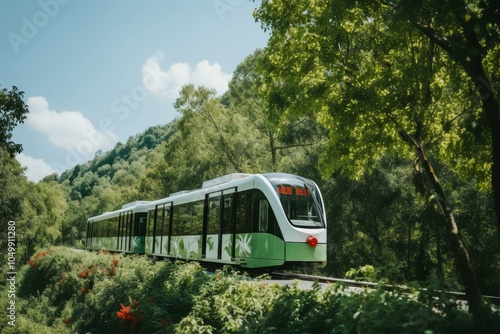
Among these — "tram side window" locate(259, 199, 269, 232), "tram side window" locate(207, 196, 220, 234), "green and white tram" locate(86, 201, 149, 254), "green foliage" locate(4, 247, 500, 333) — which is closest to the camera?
"green foliage" locate(4, 247, 500, 333)

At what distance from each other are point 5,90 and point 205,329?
16.8m

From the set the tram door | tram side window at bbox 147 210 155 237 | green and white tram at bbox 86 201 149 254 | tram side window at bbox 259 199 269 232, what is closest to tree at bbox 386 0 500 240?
tram side window at bbox 259 199 269 232

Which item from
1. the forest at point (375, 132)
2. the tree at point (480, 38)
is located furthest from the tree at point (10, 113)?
the tree at point (480, 38)

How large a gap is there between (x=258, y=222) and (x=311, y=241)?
5.95 ft

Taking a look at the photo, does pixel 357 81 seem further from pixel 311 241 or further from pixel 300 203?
pixel 311 241

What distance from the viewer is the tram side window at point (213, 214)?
58.4ft

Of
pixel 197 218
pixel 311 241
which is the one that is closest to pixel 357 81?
pixel 311 241

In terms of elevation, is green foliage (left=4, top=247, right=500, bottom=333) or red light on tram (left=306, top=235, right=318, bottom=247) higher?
red light on tram (left=306, top=235, right=318, bottom=247)

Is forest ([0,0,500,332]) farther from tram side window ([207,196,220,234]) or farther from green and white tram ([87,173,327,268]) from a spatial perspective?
tram side window ([207,196,220,234])

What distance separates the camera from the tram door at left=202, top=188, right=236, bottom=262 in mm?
16750

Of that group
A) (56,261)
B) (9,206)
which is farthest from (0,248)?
(56,261)

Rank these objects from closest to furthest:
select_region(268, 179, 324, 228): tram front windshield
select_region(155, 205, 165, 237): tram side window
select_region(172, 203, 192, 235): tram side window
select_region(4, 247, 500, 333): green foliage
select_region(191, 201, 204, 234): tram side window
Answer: select_region(4, 247, 500, 333): green foliage
select_region(268, 179, 324, 228): tram front windshield
select_region(191, 201, 204, 234): tram side window
select_region(172, 203, 192, 235): tram side window
select_region(155, 205, 165, 237): tram side window

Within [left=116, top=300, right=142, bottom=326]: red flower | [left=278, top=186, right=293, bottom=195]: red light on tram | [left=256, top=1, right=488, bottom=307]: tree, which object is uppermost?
[left=256, top=1, right=488, bottom=307]: tree

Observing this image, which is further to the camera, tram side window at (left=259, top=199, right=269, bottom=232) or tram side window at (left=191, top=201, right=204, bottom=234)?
tram side window at (left=191, top=201, right=204, bottom=234)
